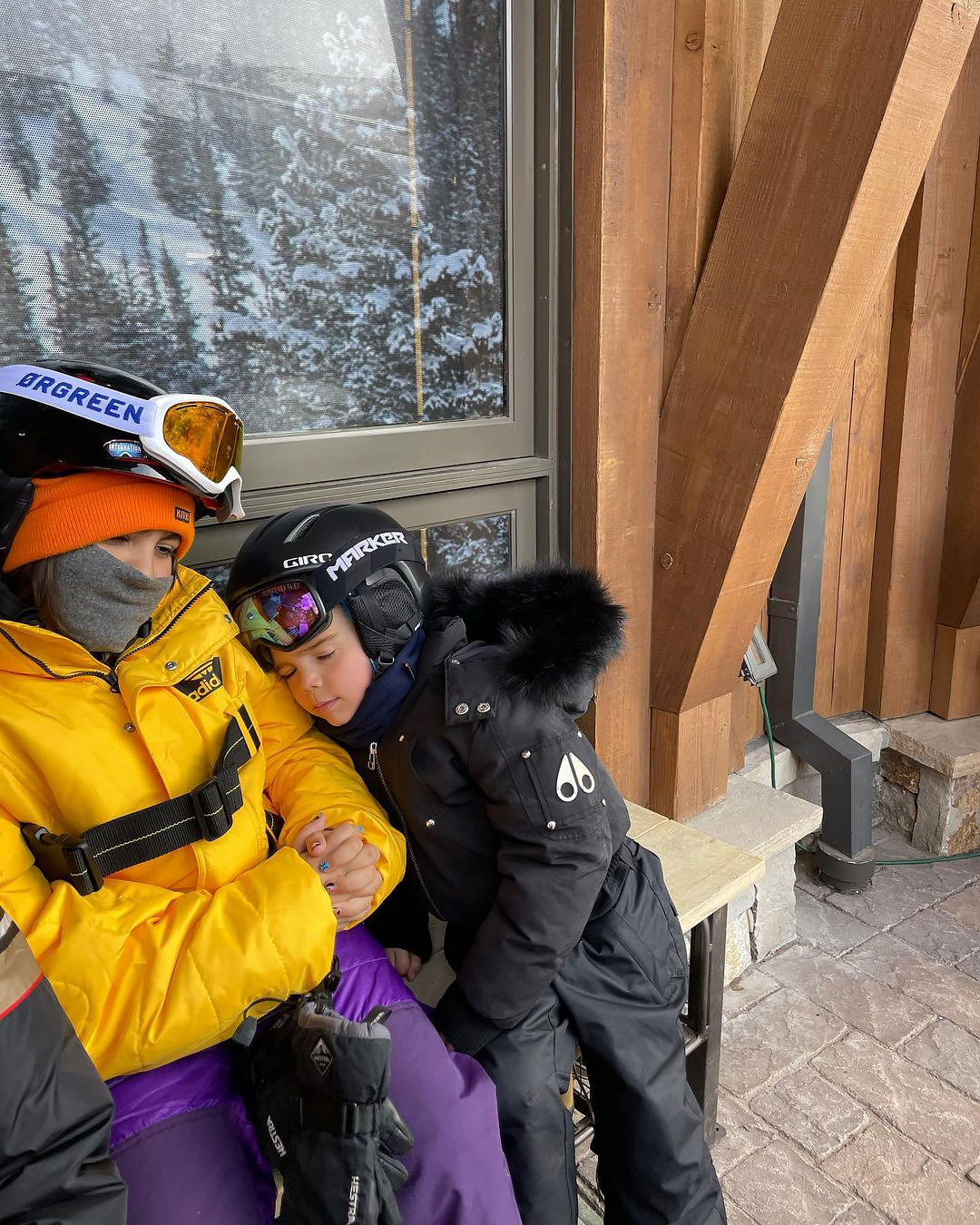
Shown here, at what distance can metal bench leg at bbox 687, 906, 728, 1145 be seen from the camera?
232cm

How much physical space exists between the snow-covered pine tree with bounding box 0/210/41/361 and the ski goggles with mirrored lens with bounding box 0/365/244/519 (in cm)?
31

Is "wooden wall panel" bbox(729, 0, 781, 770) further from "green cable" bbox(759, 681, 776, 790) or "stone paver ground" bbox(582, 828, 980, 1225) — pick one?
"stone paver ground" bbox(582, 828, 980, 1225)

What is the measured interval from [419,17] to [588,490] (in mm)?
1256

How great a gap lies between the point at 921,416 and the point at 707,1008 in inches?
108

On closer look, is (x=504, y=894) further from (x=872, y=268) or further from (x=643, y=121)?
(x=643, y=121)

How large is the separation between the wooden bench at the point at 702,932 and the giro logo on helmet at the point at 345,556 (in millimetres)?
1165

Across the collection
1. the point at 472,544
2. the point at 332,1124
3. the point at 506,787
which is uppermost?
the point at 472,544

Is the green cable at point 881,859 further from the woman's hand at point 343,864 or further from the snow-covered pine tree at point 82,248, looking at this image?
the snow-covered pine tree at point 82,248

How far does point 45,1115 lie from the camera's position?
1.04 m

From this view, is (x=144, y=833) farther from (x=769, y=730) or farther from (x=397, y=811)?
(x=769, y=730)

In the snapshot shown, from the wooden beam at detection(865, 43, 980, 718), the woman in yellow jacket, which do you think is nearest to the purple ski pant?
the woman in yellow jacket

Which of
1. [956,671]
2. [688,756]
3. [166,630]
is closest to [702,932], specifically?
[688,756]

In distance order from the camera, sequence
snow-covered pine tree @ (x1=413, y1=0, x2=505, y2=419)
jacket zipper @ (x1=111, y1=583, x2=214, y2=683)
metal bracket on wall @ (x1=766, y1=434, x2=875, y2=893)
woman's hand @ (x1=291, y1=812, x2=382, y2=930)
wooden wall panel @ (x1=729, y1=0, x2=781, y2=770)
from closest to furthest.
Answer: jacket zipper @ (x1=111, y1=583, x2=214, y2=683)
woman's hand @ (x1=291, y1=812, x2=382, y2=930)
snow-covered pine tree @ (x1=413, y1=0, x2=505, y2=419)
wooden wall panel @ (x1=729, y1=0, x2=781, y2=770)
metal bracket on wall @ (x1=766, y1=434, x2=875, y2=893)

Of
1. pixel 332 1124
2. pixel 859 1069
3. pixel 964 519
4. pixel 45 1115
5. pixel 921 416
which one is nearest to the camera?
pixel 45 1115
